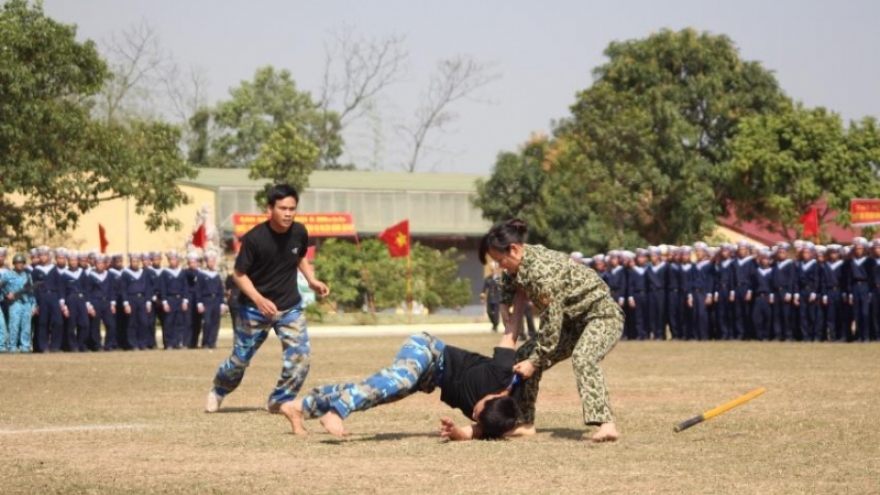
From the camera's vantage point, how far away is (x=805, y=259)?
33.1 meters

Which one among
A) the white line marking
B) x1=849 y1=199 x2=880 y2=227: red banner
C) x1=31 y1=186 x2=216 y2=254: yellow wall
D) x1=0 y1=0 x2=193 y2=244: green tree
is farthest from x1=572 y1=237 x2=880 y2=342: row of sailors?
x1=31 y1=186 x2=216 y2=254: yellow wall

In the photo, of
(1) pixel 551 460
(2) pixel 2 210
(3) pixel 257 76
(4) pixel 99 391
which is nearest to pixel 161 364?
(4) pixel 99 391

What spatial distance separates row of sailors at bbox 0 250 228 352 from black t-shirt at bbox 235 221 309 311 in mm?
17541

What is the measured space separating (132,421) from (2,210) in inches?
952

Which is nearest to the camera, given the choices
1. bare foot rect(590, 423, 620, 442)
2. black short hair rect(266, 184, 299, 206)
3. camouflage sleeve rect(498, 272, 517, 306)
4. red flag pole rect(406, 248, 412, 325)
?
bare foot rect(590, 423, 620, 442)

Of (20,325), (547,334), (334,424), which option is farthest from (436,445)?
(20,325)

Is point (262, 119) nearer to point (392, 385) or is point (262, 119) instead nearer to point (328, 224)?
point (328, 224)

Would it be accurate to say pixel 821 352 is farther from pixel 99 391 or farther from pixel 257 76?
pixel 257 76

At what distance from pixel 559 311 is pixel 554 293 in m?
0.14

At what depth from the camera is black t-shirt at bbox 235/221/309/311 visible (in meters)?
14.2

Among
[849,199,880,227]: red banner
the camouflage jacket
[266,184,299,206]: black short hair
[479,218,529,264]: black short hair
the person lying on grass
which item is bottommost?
the person lying on grass

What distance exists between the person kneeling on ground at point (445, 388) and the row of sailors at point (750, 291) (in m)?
21.0

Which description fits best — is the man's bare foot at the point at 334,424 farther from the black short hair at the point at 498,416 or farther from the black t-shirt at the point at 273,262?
the black t-shirt at the point at 273,262

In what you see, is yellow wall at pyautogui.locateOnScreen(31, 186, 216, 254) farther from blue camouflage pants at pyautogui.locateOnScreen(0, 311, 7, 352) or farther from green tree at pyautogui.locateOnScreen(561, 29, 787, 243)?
blue camouflage pants at pyautogui.locateOnScreen(0, 311, 7, 352)
